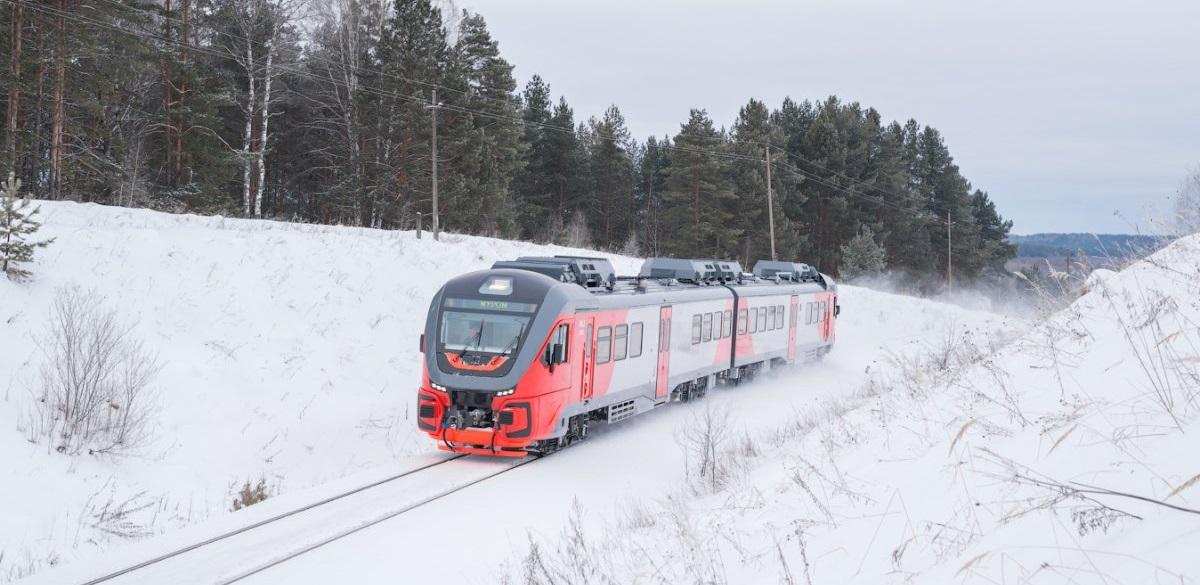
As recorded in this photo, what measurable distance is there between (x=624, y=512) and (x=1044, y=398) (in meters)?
4.63

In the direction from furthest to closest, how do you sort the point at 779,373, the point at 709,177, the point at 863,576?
1. the point at 709,177
2. the point at 779,373
3. the point at 863,576

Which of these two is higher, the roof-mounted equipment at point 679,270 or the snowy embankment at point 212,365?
the roof-mounted equipment at point 679,270

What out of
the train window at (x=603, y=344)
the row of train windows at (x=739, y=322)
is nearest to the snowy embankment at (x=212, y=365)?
the train window at (x=603, y=344)

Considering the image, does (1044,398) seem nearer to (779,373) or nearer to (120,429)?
(120,429)

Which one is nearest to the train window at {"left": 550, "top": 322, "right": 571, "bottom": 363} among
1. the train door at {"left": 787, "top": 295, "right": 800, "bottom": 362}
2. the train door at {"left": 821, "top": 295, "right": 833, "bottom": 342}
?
the train door at {"left": 787, "top": 295, "right": 800, "bottom": 362}

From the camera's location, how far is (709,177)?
159ft

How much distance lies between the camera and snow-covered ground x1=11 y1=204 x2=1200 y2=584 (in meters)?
4.51

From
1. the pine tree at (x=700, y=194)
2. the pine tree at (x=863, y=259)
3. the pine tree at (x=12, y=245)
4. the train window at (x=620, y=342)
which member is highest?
the pine tree at (x=700, y=194)

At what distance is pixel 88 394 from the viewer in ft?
39.3

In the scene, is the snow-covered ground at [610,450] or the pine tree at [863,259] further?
the pine tree at [863,259]

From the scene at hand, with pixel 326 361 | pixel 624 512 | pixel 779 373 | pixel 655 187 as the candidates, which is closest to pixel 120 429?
pixel 326 361

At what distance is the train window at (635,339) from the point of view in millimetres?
15383

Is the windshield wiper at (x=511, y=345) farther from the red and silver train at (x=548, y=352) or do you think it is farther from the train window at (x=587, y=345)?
the train window at (x=587, y=345)

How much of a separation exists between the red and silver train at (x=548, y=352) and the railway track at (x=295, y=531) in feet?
2.59
